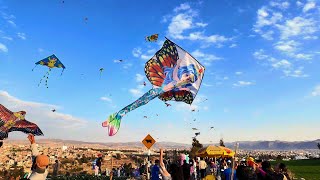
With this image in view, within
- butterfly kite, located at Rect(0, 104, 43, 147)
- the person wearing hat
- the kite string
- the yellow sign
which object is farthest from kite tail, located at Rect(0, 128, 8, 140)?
the person wearing hat

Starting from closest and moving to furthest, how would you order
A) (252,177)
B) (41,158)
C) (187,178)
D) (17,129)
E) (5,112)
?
(41,158) → (252,177) → (187,178) → (5,112) → (17,129)

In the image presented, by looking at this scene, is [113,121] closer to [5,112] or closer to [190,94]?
[190,94]

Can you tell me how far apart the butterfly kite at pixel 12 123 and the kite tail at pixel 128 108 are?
8.66 meters

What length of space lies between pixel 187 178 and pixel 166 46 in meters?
5.05

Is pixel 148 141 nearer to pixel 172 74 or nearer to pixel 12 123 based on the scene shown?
pixel 172 74

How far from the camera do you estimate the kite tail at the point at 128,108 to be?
13766mm

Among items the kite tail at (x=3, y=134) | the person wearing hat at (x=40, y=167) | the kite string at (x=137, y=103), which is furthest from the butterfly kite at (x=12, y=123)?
the person wearing hat at (x=40, y=167)

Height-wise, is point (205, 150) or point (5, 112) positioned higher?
point (5, 112)

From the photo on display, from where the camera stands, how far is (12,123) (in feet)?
68.5

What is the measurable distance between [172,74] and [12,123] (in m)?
10.5

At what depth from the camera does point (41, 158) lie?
6.27 m

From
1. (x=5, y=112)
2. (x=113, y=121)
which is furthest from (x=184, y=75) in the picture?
(x=5, y=112)

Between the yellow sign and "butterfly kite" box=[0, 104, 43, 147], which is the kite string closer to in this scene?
the yellow sign

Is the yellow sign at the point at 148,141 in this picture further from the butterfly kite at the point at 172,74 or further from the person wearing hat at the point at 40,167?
the person wearing hat at the point at 40,167
